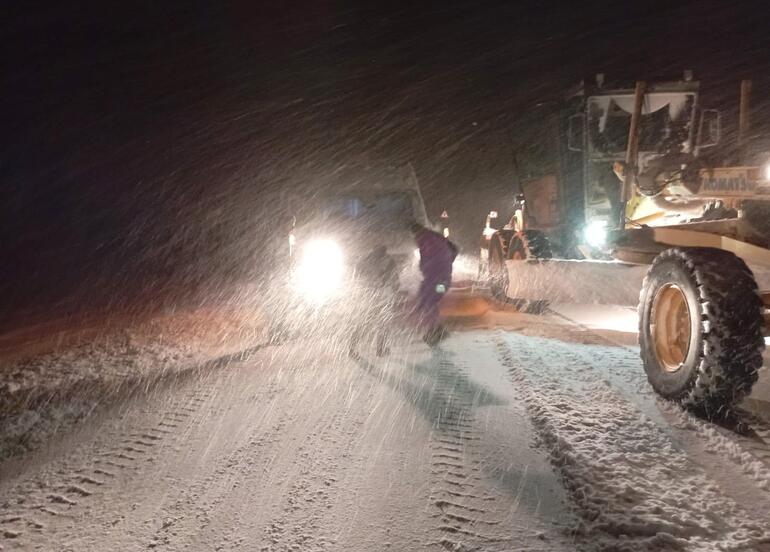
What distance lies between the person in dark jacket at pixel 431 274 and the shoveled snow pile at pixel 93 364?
2.68 meters

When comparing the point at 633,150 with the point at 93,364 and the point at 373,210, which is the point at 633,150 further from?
the point at 93,364

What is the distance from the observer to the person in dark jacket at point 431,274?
7789mm

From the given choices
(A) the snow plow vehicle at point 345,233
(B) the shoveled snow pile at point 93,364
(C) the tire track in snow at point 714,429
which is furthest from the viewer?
(A) the snow plow vehicle at point 345,233

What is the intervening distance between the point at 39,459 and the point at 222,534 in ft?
7.07

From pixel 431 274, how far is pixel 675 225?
3172mm

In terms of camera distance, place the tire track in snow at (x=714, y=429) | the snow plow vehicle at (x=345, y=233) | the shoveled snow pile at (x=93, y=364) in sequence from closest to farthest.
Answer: the tire track in snow at (x=714, y=429)
the shoveled snow pile at (x=93, y=364)
the snow plow vehicle at (x=345, y=233)

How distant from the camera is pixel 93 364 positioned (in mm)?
7336

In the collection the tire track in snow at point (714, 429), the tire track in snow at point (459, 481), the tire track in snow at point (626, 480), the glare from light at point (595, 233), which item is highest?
the glare from light at point (595, 233)

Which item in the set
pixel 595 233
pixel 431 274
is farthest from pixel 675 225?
pixel 431 274

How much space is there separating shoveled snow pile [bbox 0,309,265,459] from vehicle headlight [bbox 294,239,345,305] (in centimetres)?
114

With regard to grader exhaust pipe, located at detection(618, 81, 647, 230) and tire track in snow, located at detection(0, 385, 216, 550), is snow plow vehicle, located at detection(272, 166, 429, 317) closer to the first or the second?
grader exhaust pipe, located at detection(618, 81, 647, 230)

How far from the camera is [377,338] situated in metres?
7.50

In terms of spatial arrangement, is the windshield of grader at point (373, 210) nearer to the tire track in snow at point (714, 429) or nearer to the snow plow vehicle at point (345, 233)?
the snow plow vehicle at point (345, 233)

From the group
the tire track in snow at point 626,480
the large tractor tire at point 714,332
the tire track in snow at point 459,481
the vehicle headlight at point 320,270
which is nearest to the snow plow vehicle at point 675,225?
the large tractor tire at point 714,332
